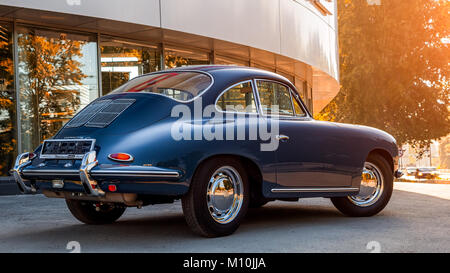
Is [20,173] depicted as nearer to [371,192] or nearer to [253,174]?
[253,174]

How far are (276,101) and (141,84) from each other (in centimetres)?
147

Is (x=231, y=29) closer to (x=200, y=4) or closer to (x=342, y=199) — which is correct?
(x=200, y=4)

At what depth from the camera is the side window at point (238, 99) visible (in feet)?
18.8

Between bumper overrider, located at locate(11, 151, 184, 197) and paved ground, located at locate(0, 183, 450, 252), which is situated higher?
bumper overrider, located at locate(11, 151, 184, 197)

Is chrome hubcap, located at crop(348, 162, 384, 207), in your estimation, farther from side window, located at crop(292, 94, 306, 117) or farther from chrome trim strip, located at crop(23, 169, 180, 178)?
chrome trim strip, located at crop(23, 169, 180, 178)

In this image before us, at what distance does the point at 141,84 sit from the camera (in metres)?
6.00

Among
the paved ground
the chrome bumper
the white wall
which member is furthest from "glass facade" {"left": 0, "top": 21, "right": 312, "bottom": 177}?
the chrome bumper

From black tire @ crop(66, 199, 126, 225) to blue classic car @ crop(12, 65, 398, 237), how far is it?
1 centimetres

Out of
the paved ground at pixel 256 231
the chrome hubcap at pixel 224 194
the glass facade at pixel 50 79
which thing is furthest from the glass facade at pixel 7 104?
the chrome hubcap at pixel 224 194

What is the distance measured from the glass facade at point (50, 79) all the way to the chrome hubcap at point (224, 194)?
278 inches

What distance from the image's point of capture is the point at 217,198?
212 inches

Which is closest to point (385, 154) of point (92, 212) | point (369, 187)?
point (369, 187)

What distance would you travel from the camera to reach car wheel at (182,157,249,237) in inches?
204
